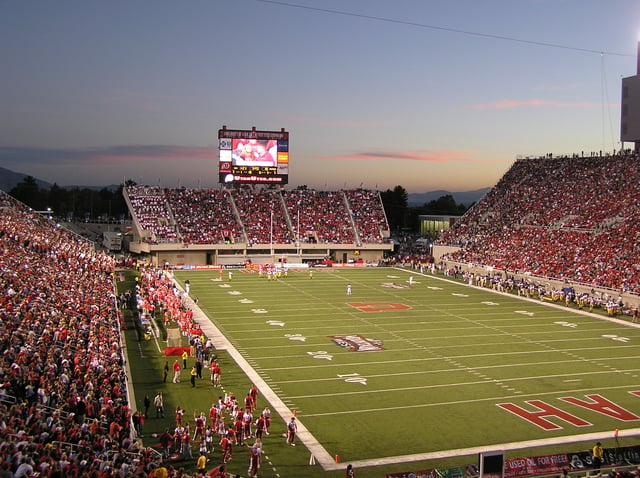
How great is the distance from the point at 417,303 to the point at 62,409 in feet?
75.0

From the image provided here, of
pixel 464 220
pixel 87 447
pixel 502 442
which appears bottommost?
pixel 502 442

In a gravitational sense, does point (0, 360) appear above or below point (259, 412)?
above

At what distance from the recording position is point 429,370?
2073 centimetres

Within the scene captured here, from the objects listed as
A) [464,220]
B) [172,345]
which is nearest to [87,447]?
[172,345]

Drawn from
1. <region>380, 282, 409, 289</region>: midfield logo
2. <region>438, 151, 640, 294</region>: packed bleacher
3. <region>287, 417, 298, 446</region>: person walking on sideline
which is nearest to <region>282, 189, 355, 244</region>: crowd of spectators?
<region>438, 151, 640, 294</region>: packed bleacher

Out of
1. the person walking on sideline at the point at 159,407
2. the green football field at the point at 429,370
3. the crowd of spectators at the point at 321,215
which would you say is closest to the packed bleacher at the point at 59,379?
the person walking on sideline at the point at 159,407

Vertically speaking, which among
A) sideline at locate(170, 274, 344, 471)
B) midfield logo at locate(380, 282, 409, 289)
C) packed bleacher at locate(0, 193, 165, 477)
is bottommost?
sideline at locate(170, 274, 344, 471)

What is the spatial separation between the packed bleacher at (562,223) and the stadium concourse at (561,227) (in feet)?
Answer: 0.14

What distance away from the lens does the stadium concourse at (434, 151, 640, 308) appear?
123 ft

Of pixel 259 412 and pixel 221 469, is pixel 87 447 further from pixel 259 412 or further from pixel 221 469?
pixel 259 412

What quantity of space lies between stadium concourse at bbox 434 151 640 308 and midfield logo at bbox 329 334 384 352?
15355mm

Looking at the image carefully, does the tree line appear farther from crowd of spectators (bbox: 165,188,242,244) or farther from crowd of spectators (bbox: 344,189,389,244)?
crowd of spectators (bbox: 165,188,242,244)

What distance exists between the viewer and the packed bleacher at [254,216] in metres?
53.9

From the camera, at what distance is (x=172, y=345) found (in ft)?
72.9
